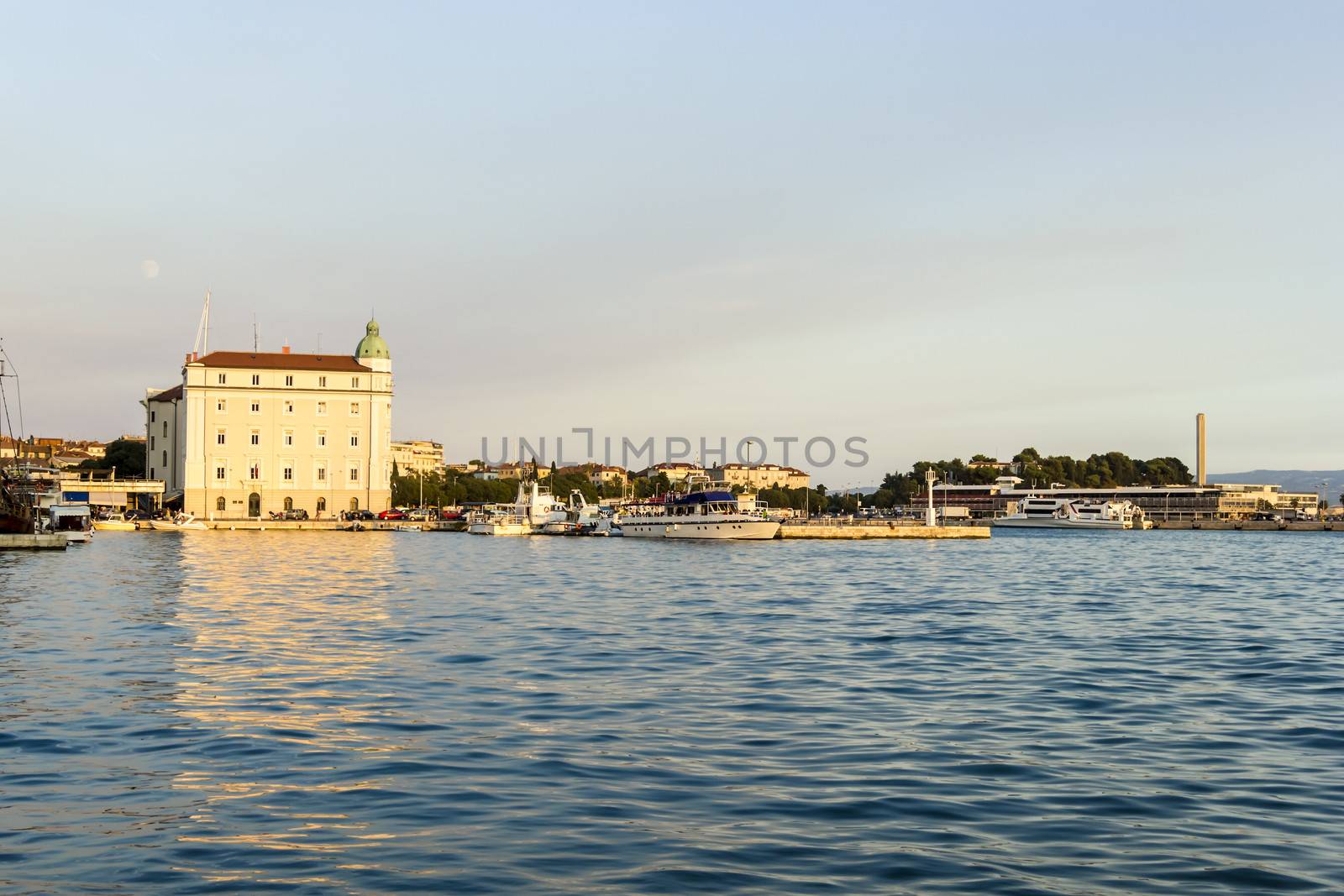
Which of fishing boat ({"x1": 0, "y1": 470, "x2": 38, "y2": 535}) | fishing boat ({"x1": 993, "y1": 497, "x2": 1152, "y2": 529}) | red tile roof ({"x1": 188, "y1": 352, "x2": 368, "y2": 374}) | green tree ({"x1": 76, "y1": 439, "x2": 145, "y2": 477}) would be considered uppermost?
red tile roof ({"x1": 188, "y1": 352, "x2": 368, "y2": 374})

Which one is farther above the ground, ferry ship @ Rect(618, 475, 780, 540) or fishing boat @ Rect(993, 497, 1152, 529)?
ferry ship @ Rect(618, 475, 780, 540)

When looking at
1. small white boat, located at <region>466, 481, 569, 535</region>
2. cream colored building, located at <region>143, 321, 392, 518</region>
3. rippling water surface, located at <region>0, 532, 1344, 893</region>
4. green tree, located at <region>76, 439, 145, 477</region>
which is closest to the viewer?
rippling water surface, located at <region>0, 532, 1344, 893</region>

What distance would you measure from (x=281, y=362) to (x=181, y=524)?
2257 centimetres

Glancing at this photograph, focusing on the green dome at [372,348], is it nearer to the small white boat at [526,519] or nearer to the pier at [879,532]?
the small white boat at [526,519]

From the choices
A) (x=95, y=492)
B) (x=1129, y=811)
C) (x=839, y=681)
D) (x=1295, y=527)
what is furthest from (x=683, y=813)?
(x=1295, y=527)

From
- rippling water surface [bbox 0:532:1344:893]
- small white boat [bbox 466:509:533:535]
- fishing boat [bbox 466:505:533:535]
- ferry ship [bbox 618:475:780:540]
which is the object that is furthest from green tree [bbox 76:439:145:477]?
rippling water surface [bbox 0:532:1344:893]

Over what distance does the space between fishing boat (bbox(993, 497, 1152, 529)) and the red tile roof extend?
108 metres

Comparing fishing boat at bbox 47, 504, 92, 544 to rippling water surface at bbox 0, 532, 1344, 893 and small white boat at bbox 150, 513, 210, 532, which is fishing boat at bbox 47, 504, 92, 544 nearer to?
small white boat at bbox 150, 513, 210, 532

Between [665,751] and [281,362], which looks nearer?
[665,751]

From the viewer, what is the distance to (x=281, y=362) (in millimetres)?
133250

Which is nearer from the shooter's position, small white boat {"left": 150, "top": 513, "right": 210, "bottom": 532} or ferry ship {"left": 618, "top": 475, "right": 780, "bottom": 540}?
ferry ship {"left": 618, "top": 475, "right": 780, "bottom": 540}

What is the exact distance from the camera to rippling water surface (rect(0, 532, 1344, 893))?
8680 mm

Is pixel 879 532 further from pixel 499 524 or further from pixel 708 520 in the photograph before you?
pixel 499 524

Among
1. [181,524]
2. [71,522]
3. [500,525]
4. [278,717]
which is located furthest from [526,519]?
[278,717]
